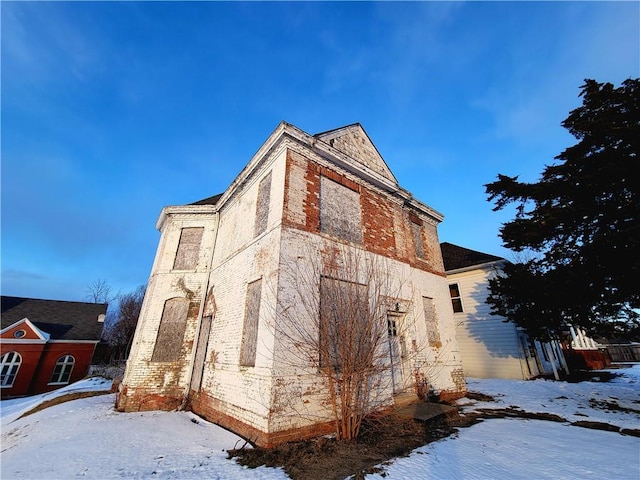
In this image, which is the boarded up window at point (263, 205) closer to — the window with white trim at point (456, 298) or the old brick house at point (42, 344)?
the window with white trim at point (456, 298)

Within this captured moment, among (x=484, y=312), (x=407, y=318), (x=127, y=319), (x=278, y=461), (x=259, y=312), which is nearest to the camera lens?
(x=278, y=461)

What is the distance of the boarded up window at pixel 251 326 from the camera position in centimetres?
670

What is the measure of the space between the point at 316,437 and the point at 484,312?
13.5 meters

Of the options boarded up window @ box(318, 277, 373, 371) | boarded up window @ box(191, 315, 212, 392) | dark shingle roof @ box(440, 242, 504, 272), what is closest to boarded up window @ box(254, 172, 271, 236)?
boarded up window @ box(318, 277, 373, 371)

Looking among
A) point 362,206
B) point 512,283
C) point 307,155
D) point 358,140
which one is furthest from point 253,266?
point 512,283

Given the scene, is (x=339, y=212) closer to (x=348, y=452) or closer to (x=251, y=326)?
(x=251, y=326)

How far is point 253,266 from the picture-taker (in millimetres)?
7645

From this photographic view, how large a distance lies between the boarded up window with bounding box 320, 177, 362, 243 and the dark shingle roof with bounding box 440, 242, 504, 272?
10.9 m

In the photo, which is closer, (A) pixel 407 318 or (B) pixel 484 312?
(A) pixel 407 318

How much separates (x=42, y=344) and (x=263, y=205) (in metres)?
23.7

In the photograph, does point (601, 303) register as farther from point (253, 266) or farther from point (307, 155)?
point (253, 266)

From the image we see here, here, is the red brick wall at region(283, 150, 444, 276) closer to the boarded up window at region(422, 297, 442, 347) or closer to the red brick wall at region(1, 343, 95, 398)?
the boarded up window at region(422, 297, 442, 347)

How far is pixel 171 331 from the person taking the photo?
32.4 feet

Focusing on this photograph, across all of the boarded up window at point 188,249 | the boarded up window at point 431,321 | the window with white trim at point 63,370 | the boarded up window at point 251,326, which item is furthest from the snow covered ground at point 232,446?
the window with white trim at point 63,370
